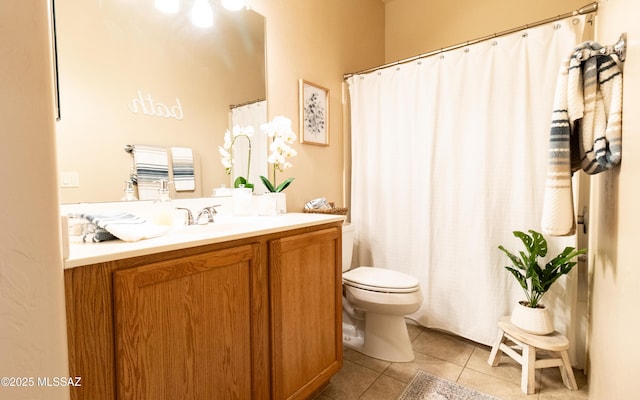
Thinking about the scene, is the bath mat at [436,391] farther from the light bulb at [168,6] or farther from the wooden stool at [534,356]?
the light bulb at [168,6]

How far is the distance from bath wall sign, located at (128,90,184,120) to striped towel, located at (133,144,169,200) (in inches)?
5.9

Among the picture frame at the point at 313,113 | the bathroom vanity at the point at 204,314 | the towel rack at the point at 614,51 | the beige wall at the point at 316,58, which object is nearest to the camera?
the bathroom vanity at the point at 204,314

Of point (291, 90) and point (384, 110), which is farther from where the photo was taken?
point (384, 110)

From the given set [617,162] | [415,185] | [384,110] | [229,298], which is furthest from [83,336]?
[384,110]

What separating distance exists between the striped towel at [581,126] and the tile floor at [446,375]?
0.93 meters

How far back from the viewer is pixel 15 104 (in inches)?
19.1

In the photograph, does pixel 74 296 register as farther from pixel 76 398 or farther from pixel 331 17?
pixel 331 17

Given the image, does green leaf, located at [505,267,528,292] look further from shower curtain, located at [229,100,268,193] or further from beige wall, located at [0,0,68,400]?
beige wall, located at [0,0,68,400]

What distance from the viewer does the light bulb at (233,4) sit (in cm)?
153

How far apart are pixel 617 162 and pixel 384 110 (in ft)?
4.92

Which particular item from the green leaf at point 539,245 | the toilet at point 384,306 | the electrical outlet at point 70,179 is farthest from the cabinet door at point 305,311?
the green leaf at point 539,245

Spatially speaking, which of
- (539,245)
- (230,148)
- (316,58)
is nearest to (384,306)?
(539,245)

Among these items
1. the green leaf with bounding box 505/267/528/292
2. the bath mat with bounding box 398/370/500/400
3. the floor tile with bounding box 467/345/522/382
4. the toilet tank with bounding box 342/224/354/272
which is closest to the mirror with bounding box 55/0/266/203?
the toilet tank with bounding box 342/224/354/272

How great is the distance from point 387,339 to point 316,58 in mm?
1916
